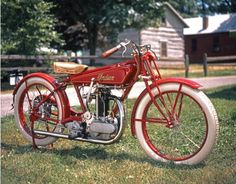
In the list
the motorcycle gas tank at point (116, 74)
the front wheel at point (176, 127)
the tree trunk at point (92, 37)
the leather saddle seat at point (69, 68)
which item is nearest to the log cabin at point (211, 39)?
the tree trunk at point (92, 37)

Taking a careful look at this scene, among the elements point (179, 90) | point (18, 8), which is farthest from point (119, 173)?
point (18, 8)

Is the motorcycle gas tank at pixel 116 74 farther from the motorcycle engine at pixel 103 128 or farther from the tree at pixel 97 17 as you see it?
the tree at pixel 97 17

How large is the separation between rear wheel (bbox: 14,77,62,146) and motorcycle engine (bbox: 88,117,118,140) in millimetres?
576

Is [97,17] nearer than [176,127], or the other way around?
[176,127]

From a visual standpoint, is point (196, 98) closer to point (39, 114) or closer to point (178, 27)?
point (39, 114)

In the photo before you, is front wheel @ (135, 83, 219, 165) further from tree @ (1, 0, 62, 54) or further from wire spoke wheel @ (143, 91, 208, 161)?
tree @ (1, 0, 62, 54)

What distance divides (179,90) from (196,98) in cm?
21

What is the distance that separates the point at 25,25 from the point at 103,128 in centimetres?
1072

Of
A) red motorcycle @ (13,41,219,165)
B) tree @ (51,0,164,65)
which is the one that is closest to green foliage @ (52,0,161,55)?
tree @ (51,0,164,65)

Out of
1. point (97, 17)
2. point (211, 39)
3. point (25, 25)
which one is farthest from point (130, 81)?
point (211, 39)

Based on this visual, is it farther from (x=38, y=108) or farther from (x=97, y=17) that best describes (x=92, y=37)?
(x=38, y=108)

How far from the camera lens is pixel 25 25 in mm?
15273

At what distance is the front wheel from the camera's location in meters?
4.83

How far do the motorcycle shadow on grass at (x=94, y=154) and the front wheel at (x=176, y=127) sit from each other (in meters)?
0.10
